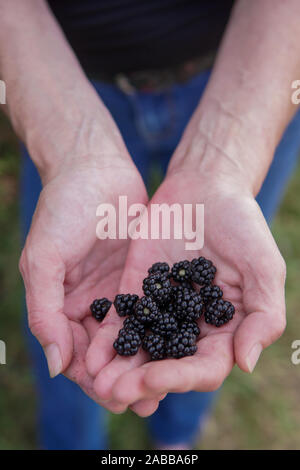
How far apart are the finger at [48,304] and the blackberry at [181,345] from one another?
432 mm

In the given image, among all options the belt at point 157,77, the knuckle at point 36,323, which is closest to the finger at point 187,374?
the knuckle at point 36,323

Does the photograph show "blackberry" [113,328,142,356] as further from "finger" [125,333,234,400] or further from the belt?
the belt

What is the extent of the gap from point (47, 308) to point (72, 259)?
27cm

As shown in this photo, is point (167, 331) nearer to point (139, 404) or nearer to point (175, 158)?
point (139, 404)

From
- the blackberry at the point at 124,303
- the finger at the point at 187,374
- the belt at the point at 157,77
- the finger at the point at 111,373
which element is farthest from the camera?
the belt at the point at 157,77

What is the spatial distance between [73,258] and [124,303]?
1.04 ft

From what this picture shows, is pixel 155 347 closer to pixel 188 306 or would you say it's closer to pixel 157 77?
pixel 188 306

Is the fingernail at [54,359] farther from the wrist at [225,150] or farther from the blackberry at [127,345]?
the wrist at [225,150]

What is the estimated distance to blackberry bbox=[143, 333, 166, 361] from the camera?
6.65ft

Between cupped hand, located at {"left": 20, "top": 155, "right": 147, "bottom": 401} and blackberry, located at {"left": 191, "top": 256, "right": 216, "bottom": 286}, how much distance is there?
1.38 feet

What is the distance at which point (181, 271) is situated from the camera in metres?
2.29

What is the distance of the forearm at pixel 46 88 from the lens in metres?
2.40

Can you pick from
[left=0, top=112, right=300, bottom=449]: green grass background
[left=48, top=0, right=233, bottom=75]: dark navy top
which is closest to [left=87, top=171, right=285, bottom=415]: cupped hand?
[left=48, top=0, right=233, bottom=75]: dark navy top

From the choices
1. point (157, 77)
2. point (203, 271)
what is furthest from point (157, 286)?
point (157, 77)
